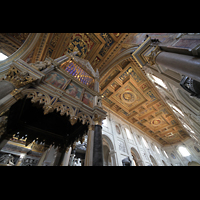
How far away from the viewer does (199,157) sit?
45.6 feet

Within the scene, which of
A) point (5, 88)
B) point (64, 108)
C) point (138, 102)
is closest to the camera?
point (5, 88)

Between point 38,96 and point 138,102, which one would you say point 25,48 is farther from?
point 138,102

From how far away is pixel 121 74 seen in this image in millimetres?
9094

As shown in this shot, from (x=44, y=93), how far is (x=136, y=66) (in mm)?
8508

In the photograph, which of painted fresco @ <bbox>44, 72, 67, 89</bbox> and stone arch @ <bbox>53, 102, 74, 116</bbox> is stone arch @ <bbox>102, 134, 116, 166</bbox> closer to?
stone arch @ <bbox>53, 102, 74, 116</bbox>

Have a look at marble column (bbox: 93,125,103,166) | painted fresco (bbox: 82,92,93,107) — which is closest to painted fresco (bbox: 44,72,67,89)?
painted fresco (bbox: 82,92,93,107)

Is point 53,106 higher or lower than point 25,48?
lower

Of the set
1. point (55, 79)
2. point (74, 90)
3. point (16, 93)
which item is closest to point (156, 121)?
point (74, 90)

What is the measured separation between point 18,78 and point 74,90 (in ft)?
5.33

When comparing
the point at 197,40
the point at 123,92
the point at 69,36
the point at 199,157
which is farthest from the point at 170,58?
the point at 199,157

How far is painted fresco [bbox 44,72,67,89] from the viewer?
3.01 m

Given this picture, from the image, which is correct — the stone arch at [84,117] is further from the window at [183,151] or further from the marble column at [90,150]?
the window at [183,151]

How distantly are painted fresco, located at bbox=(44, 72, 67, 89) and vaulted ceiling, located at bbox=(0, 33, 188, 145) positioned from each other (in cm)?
149
